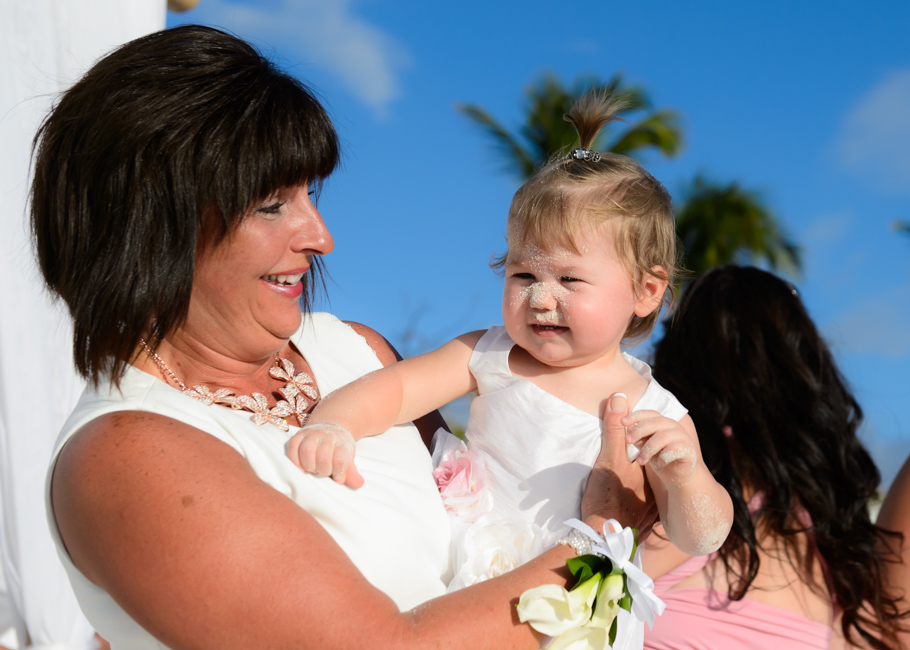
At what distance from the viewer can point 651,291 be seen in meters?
2.13

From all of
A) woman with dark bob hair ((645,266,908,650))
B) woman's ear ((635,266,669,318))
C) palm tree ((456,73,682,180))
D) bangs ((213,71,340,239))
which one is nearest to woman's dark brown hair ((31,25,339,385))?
bangs ((213,71,340,239))

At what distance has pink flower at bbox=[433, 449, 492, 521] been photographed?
1.99 m

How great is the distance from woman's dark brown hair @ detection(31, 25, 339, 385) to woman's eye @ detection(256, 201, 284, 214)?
0.03 metres

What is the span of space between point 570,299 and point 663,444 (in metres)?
0.46

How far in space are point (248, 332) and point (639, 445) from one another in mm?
977

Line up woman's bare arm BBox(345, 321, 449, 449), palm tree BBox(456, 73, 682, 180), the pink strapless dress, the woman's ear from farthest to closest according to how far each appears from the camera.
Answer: palm tree BBox(456, 73, 682, 180) < the pink strapless dress < woman's bare arm BBox(345, 321, 449, 449) < the woman's ear

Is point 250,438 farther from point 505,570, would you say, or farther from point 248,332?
point 505,570

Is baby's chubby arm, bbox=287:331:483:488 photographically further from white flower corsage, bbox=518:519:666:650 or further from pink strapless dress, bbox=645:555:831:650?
pink strapless dress, bbox=645:555:831:650

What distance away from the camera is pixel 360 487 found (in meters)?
1.76

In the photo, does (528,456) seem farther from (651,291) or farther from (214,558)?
(214,558)

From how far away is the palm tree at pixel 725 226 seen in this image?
17.2 metres

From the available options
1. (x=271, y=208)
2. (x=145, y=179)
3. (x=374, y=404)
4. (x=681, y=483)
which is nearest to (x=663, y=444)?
(x=681, y=483)

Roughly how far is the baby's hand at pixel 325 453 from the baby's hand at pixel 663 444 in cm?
63

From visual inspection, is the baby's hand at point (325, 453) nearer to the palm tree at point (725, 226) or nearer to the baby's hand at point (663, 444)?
the baby's hand at point (663, 444)
